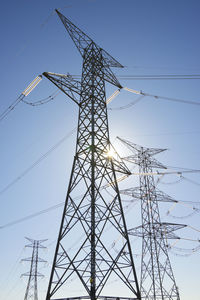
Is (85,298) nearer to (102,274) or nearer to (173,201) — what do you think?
(102,274)

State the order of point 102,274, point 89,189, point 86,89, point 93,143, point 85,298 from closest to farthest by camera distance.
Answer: point 85,298
point 102,274
point 89,189
point 93,143
point 86,89

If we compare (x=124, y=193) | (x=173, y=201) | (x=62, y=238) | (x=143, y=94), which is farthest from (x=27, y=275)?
(x=143, y=94)

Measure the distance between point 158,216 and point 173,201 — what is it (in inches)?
87.4

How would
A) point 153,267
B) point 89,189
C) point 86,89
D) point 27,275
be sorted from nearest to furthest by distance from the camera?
point 89,189 < point 86,89 < point 153,267 < point 27,275

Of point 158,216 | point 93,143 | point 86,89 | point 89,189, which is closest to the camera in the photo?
point 89,189

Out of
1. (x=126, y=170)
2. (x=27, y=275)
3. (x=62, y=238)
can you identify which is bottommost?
(x=27, y=275)

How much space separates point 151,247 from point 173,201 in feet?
17.1

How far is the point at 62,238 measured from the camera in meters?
9.73

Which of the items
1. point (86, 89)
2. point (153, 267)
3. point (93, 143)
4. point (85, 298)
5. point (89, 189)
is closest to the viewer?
point (85, 298)

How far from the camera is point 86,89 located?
14.1m

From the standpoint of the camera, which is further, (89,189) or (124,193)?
(124,193)

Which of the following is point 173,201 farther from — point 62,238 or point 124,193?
point 62,238

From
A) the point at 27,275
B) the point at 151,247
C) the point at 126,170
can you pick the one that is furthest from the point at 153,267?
the point at 27,275

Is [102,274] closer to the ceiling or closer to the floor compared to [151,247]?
closer to the floor
